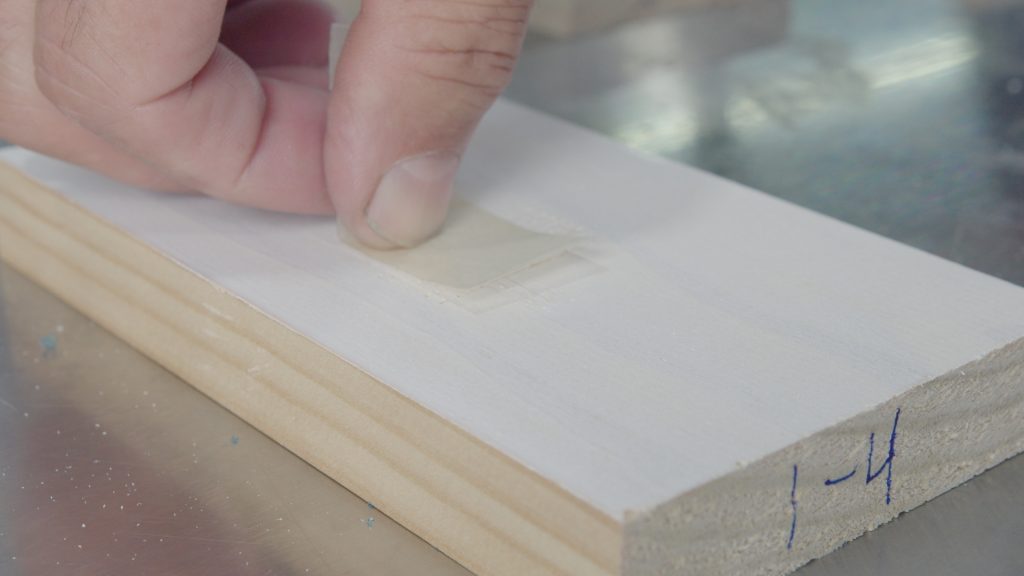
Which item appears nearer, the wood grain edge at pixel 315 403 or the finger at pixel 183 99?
the wood grain edge at pixel 315 403

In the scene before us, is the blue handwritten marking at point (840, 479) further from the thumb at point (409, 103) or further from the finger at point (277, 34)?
the finger at point (277, 34)

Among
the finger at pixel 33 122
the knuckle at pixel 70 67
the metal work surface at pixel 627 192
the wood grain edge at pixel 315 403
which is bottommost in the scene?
the metal work surface at pixel 627 192

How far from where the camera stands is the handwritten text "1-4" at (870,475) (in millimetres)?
586

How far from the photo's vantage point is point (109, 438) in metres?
0.73

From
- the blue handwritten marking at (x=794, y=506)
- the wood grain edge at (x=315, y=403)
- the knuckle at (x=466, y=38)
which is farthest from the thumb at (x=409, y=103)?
the blue handwritten marking at (x=794, y=506)

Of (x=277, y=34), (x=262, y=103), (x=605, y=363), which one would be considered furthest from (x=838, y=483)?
(x=277, y=34)

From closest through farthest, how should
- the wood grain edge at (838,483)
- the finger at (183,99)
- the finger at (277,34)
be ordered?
1. the wood grain edge at (838,483)
2. the finger at (183,99)
3. the finger at (277,34)

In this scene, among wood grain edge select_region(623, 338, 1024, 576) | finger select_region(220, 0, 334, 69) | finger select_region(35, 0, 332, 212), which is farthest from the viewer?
finger select_region(220, 0, 334, 69)

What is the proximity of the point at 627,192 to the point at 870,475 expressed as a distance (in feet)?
1.07

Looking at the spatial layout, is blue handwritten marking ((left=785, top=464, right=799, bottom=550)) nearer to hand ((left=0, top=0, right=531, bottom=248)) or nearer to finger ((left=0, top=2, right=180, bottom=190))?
hand ((left=0, top=0, right=531, bottom=248))

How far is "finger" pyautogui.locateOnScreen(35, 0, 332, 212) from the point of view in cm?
73

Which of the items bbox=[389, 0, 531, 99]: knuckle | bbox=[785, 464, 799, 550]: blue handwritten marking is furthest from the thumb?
bbox=[785, 464, 799, 550]: blue handwritten marking

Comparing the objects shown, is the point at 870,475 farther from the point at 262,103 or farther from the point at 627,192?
the point at 262,103

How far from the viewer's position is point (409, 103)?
2.49 ft
